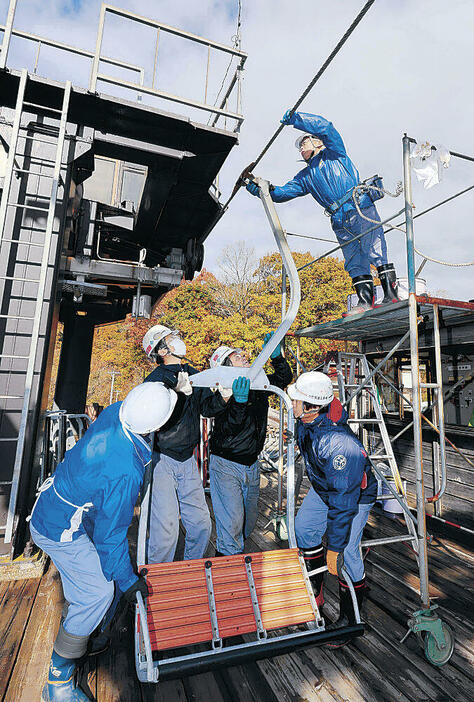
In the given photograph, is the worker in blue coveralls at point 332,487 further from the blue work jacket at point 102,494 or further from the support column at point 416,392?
the blue work jacket at point 102,494

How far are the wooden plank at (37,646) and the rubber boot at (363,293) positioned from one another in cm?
440

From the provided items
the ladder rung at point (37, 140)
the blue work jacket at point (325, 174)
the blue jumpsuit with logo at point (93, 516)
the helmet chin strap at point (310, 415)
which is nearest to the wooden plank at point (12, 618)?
the blue jumpsuit with logo at point (93, 516)

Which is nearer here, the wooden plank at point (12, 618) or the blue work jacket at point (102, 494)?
the blue work jacket at point (102, 494)

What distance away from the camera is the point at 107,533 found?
2074 mm

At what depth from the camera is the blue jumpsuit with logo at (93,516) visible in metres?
2.10

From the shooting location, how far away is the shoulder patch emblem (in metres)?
2.82

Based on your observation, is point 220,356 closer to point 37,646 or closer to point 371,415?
point 37,646

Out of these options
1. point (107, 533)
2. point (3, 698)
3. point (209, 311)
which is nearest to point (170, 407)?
point (107, 533)

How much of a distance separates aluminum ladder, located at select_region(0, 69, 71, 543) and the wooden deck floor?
1.15 meters

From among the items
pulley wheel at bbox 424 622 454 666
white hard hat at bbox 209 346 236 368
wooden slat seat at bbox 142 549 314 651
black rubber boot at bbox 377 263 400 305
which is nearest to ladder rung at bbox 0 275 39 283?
white hard hat at bbox 209 346 236 368

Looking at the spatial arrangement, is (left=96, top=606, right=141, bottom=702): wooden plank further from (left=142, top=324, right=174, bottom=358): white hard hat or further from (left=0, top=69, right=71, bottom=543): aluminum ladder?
(left=142, top=324, right=174, bottom=358): white hard hat

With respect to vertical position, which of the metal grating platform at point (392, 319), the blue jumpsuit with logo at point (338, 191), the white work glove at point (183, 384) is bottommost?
the white work glove at point (183, 384)

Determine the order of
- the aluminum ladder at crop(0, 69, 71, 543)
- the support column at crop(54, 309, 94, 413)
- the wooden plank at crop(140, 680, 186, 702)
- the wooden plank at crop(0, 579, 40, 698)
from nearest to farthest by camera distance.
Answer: the wooden plank at crop(140, 680, 186, 702)
the wooden plank at crop(0, 579, 40, 698)
the aluminum ladder at crop(0, 69, 71, 543)
the support column at crop(54, 309, 94, 413)

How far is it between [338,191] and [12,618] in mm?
5725
